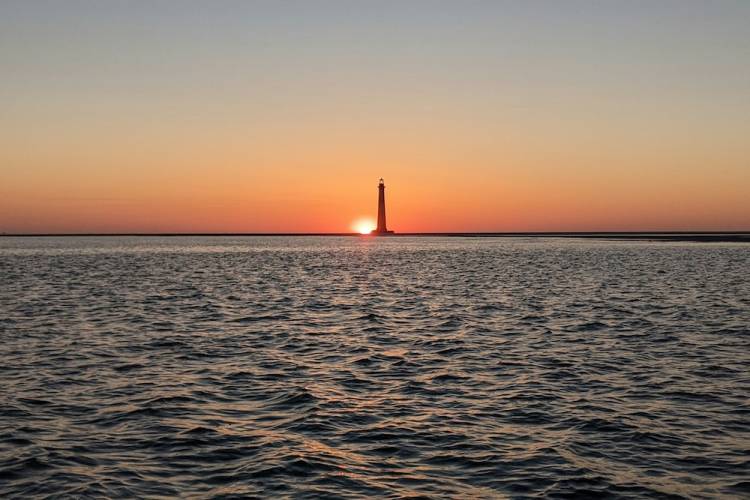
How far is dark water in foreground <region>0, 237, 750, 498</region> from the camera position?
12.9m

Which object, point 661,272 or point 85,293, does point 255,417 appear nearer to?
point 85,293

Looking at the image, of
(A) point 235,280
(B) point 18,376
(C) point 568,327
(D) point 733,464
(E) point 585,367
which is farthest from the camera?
(A) point 235,280

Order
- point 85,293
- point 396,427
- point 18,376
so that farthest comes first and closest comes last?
point 85,293, point 18,376, point 396,427

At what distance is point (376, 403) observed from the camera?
60.7ft

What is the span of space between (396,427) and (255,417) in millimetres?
3487

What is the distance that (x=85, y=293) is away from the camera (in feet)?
170

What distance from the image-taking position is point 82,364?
921 inches

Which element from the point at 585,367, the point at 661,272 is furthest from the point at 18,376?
the point at 661,272

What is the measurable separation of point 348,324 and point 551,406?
17909 mm

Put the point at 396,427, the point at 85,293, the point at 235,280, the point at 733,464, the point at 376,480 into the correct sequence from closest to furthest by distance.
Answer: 1. the point at 376,480
2. the point at 733,464
3. the point at 396,427
4. the point at 85,293
5. the point at 235,280

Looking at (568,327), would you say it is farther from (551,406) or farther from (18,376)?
(18,376)

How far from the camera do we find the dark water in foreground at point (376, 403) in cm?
1289

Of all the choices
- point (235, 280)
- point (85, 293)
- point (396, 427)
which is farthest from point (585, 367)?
point (235, 280)

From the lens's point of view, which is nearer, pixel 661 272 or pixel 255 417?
pixel 255 417
